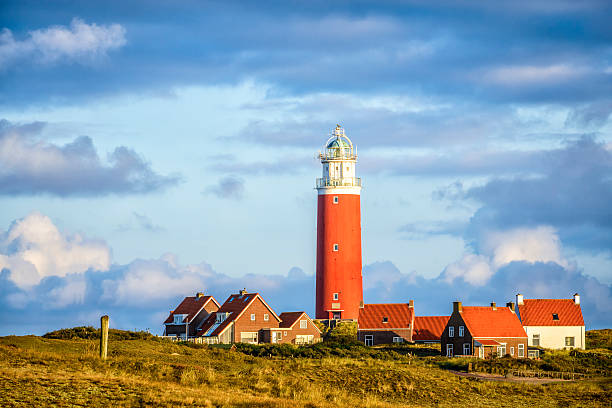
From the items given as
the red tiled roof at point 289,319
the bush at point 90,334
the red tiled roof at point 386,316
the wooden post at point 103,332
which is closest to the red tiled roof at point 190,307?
the red tiled roof at point 289,319

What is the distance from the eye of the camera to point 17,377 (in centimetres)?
3184

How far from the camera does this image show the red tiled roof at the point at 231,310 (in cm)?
7114

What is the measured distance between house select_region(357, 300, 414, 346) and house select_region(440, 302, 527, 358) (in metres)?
7.13

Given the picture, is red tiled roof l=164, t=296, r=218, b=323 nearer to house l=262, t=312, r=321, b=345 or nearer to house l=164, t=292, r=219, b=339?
house l=164, t=292, r=219, b=339

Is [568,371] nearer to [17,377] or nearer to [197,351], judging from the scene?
[197,351]

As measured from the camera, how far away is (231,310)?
7288 cm

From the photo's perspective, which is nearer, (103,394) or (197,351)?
(103,394)

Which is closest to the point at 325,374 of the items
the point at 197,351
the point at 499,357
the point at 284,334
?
the point at 197,351

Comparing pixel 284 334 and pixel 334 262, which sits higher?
pixel 334 262

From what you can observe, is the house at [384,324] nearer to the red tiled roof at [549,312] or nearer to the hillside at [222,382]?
the red tiled roof at [549,312]

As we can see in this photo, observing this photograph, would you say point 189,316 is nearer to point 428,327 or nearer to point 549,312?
point 428,327

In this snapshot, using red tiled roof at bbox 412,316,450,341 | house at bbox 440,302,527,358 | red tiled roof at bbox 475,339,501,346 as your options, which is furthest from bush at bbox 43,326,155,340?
red tiled roof at bbox 412,316,450,341

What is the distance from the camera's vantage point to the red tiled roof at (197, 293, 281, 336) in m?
71.1

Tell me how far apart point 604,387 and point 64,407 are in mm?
29229
